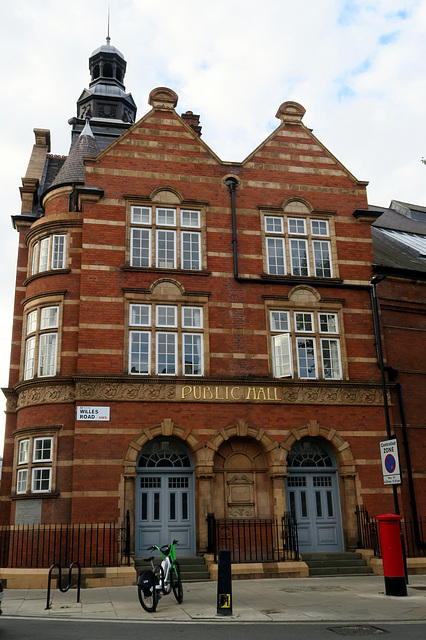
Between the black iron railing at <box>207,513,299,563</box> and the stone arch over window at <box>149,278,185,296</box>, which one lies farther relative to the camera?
the stone arch over window at <box>149,278,185,296</box>

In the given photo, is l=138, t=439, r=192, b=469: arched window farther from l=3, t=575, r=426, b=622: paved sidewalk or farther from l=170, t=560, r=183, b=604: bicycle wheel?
l=170, t=560, r=183, b=604: bicycle wheel

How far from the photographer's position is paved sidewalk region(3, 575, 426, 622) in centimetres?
1091

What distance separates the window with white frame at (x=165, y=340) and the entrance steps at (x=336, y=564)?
661 cm

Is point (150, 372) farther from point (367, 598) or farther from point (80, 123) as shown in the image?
point (80, 123)

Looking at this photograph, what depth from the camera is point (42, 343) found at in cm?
1980

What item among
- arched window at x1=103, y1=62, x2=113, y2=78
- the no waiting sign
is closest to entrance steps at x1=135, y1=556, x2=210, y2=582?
the no waiting sign

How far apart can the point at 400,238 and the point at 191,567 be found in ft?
65.3

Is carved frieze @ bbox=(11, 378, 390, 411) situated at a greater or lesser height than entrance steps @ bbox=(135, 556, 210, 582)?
greater

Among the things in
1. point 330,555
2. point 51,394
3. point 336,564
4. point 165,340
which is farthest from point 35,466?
point 336,564

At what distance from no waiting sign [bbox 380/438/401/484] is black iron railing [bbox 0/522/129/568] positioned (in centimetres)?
742

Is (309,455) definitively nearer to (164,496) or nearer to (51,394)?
(164,496)

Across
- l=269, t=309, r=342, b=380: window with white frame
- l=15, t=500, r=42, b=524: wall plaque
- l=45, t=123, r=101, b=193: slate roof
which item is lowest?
l=15, t=500, r=42, b=524: wall plaque

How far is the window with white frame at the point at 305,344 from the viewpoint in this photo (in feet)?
67.1

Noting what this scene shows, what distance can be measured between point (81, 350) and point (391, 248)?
15.2 meters
